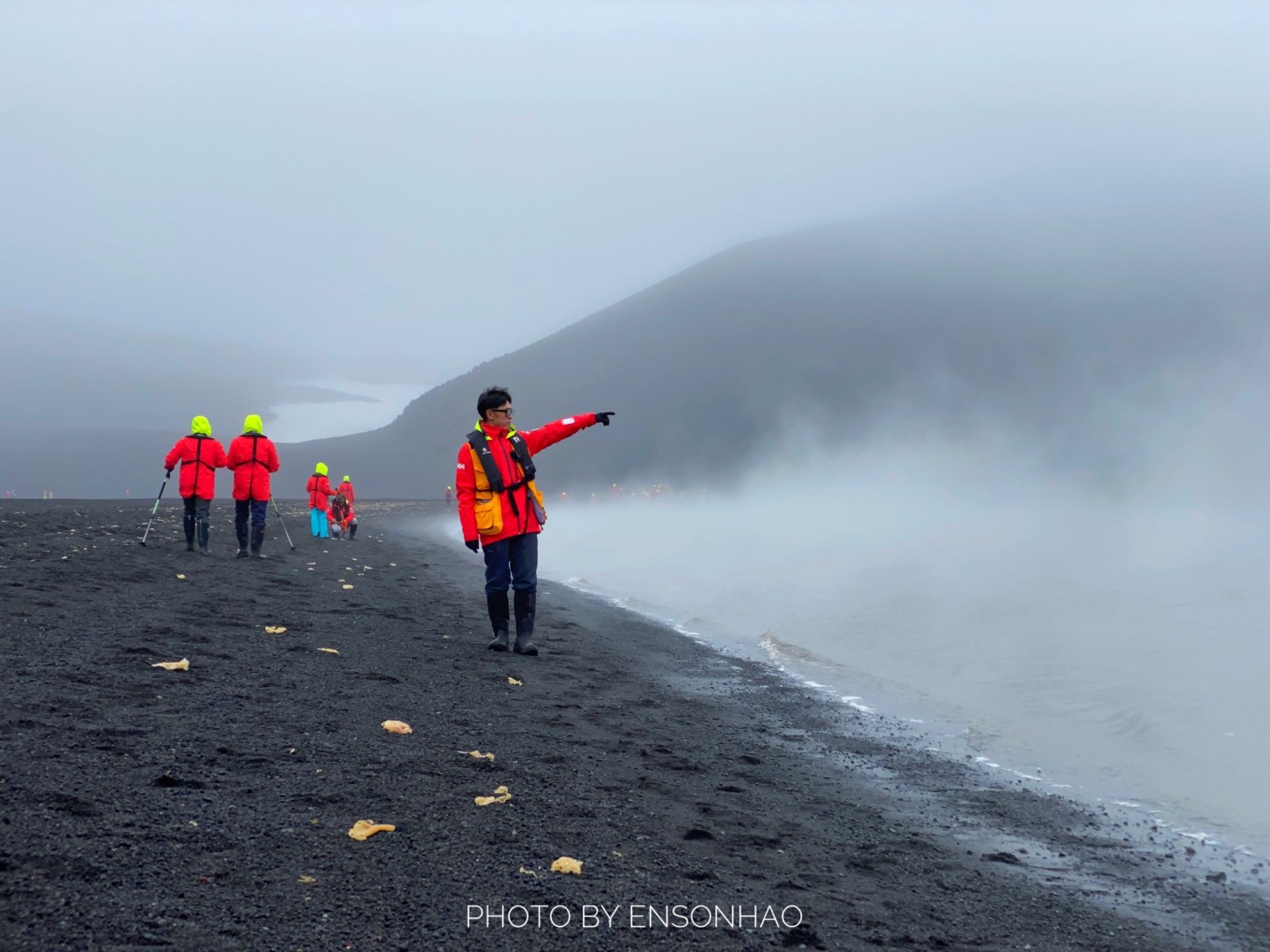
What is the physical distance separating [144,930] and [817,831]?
3578 millimetres

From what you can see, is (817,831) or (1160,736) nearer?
(817,831)

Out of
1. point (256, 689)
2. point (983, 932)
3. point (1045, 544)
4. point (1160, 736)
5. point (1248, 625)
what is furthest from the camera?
point (1045, 544)

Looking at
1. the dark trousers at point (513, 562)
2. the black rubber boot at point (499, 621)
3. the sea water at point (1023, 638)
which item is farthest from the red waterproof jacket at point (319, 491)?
the dark trousers at point (513, 562)

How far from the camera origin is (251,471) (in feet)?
58.5

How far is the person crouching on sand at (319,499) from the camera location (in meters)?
27.4

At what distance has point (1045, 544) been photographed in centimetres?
5353

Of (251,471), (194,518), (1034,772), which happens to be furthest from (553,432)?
(194,518)

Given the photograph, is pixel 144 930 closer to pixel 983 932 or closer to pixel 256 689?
pixel 983 932

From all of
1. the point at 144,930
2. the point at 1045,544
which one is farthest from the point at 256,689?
the point at 1045,544

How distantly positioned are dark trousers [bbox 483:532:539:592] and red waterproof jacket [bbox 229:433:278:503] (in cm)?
930

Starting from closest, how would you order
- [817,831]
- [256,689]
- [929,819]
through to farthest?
[817,831], [929,819], [256,689]

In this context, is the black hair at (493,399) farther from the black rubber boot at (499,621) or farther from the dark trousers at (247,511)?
the dark trousers at (247,511)

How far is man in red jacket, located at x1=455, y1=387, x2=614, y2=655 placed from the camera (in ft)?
31.7

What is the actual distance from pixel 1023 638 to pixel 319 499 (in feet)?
63.7
